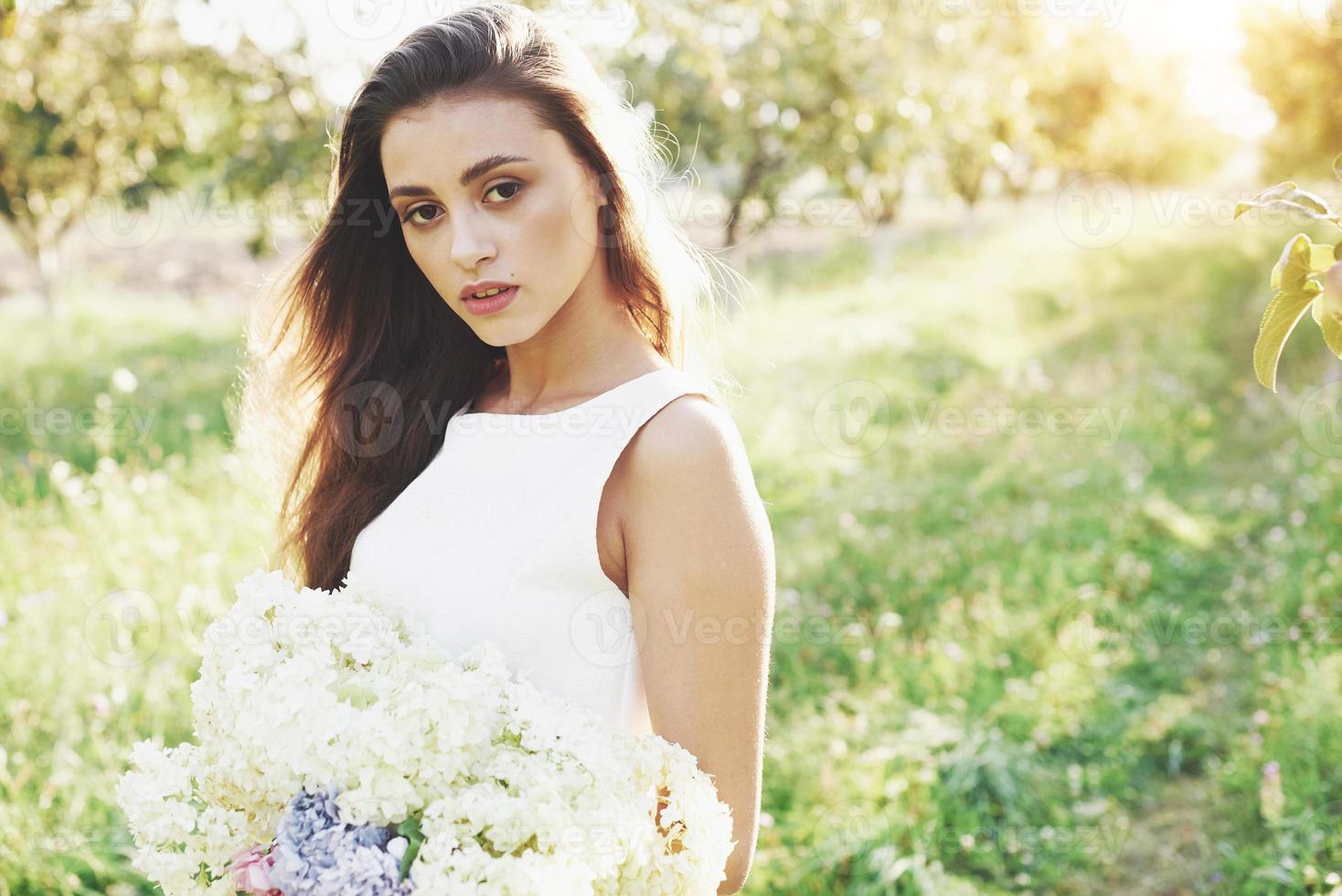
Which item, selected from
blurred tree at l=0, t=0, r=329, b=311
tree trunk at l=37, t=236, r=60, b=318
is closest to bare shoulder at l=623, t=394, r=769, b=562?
blurred tree at l=0, t=0, r=329, b=311

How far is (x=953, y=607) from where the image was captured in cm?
500

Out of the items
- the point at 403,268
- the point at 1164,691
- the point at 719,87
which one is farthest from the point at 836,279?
the point at 403,268

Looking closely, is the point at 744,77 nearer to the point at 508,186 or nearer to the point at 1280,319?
the point at 508,186

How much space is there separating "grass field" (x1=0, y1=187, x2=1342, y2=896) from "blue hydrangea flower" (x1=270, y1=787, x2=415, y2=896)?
74.4 inches

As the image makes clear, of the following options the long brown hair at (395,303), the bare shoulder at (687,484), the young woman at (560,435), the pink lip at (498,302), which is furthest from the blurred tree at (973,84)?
the bare shoulder at (687,484)

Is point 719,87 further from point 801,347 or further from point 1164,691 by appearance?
point 1164,691

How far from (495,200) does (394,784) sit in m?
0.97

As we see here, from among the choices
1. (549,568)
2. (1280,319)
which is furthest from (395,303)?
(1280,319)

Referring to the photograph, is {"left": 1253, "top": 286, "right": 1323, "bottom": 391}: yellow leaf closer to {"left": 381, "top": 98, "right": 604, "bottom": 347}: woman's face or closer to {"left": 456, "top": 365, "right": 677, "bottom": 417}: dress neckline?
{"left": 456, "top": 365, "right": 677, "bottom": 417}: dress neckline

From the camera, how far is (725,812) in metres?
1.50

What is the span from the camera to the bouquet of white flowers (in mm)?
1293

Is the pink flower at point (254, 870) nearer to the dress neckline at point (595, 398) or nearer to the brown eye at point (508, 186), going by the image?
the dress neckline at point (595, 398)

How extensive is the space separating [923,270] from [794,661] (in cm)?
1258

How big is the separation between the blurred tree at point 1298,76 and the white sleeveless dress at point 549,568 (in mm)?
15521
